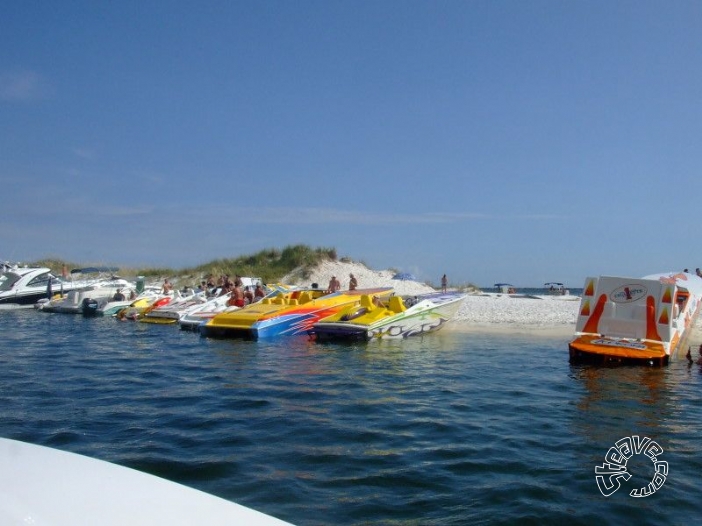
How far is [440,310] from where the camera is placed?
20.3m

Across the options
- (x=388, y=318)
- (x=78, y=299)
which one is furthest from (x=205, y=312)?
(x=78, y=299)

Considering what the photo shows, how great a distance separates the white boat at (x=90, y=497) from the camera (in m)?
2.05

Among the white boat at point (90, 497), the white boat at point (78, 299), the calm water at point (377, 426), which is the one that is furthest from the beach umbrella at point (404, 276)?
the white boat at point (90, 497)

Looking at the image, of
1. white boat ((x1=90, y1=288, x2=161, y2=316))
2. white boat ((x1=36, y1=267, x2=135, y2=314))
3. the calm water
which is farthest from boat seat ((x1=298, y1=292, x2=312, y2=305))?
white boat ((x1=36, y1=267, x2=135, y2=314))

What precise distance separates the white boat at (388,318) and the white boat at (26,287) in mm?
20465

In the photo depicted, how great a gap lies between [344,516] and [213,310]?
1919 centimetres

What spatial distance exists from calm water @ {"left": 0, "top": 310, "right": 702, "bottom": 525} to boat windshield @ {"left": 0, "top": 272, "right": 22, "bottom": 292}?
1980 cm

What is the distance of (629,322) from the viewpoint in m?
14.8

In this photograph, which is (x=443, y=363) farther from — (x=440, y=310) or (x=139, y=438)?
(x=139, y=438)

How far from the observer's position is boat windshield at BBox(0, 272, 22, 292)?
107ft

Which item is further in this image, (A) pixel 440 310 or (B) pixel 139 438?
(A) pixel 440 310

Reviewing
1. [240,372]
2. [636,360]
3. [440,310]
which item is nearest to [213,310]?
[440,310]

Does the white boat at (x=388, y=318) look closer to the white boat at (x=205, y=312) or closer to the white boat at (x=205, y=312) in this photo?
the white boat at (x=205, y=312)

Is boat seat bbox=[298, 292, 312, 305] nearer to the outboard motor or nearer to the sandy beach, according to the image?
the sandy beach
